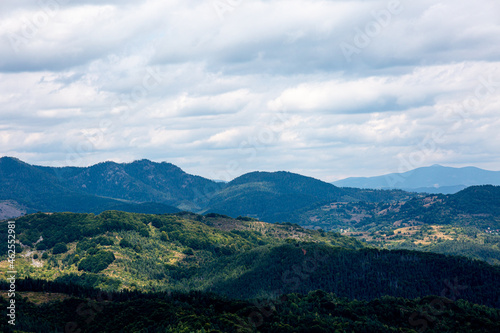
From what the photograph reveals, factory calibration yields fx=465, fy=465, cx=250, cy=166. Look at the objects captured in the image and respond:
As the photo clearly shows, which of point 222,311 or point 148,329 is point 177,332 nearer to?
point 148,329

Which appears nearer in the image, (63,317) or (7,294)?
(63,317)

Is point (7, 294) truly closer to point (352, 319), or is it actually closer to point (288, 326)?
point (288, 326)

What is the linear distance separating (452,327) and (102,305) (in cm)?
14257

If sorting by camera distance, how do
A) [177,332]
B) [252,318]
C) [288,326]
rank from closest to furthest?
1. [177,332]
2. [288,326]
3. [252,318]

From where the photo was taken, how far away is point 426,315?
195625 millimetres

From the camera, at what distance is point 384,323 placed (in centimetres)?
19412

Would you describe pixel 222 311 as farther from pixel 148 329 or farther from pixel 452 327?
pixel 452 327

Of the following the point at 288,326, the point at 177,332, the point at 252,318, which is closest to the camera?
the point at 177,332

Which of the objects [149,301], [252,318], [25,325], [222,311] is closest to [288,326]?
[252,318]

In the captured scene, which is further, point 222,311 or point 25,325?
point 222,311


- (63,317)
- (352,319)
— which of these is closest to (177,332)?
(63,317)

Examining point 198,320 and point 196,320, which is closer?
point 198,320

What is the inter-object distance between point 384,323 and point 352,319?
13.2m

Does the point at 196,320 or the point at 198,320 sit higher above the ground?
the point at 198,320
